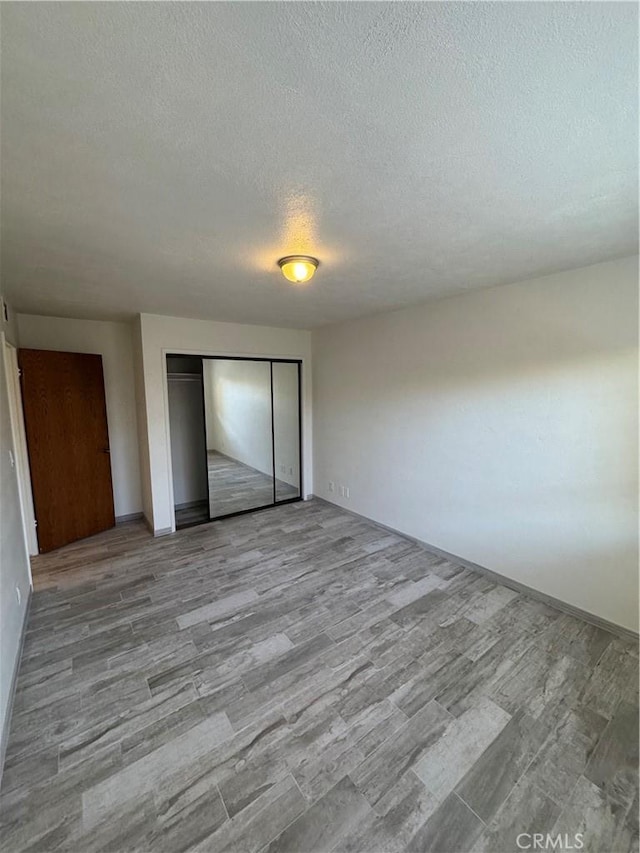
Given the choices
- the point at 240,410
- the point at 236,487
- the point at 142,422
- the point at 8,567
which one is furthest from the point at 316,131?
the point at 236,487

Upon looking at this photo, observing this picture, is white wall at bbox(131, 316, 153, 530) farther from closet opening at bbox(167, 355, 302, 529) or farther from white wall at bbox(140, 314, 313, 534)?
closet opening at bbox(167, 355, 302, 529)

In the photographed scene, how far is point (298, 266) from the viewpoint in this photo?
6.87 feet

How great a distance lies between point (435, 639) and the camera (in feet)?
7.58

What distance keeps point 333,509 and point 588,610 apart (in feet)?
9.37

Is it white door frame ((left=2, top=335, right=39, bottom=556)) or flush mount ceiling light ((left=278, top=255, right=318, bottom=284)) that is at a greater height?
flush mount ceiling light ((left=278, top=255, right=318, bottom=284))

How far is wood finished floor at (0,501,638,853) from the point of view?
1.36m

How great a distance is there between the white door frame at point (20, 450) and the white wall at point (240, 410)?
1.79m

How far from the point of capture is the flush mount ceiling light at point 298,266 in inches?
82.2

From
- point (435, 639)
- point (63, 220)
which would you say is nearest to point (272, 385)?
point (63, 220)

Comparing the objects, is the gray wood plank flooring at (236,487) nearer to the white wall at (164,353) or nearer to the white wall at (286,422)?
the white wall at (286,422)

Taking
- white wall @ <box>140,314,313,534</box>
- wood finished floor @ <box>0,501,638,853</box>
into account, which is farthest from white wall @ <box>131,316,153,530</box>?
wood finished floor @ <box>0,501,638,853</box>

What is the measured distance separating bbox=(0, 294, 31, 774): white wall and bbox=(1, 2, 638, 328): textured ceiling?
4.32 feet

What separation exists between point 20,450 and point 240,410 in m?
2.34

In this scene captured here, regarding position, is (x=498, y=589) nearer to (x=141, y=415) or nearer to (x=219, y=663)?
(x=219, y=663)
